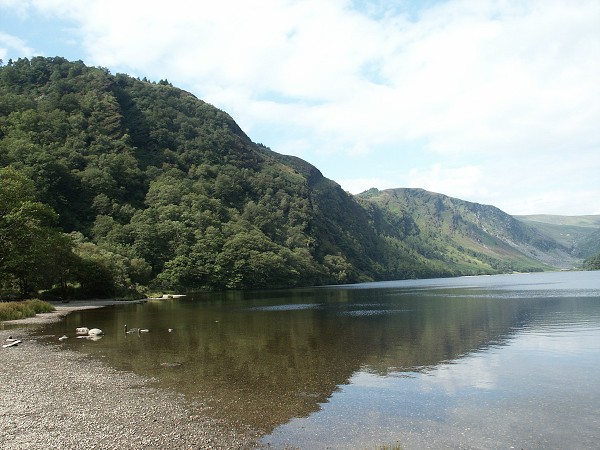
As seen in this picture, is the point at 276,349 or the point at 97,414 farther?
the point at 276,349

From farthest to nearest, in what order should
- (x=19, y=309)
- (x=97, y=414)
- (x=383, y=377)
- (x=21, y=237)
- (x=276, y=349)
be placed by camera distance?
(x=21, y=237), (x=19, y=309), (x=276, y=349), (x=383, y=377), (x=97, y=414)

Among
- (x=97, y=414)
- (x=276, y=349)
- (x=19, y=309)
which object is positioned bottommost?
(x=276, y=349)

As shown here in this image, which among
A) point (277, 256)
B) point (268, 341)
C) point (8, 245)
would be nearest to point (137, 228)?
point (277, 256)

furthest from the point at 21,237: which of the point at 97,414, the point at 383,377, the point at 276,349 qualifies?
the point at 383,377

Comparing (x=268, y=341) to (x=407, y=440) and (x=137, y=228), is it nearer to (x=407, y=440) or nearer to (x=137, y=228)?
(x=407, y=440)

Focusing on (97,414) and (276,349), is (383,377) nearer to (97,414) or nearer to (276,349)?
(276,349)

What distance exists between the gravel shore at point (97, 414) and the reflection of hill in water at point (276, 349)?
5.12 ft

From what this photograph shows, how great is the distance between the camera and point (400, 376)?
27016 mm

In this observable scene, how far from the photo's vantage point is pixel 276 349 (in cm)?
3603

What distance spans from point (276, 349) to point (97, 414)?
18.6 m

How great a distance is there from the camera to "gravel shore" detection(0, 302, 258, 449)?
15.7 meters

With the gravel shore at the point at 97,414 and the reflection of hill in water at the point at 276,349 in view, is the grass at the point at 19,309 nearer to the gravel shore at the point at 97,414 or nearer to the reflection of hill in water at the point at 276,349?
the reflection of hill in water at the point at 276,349

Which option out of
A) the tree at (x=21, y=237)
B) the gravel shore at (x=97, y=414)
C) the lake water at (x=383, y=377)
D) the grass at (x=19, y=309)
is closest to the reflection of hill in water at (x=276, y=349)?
the lake water at (x=383, y=377)

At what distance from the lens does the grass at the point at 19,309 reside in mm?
54594
